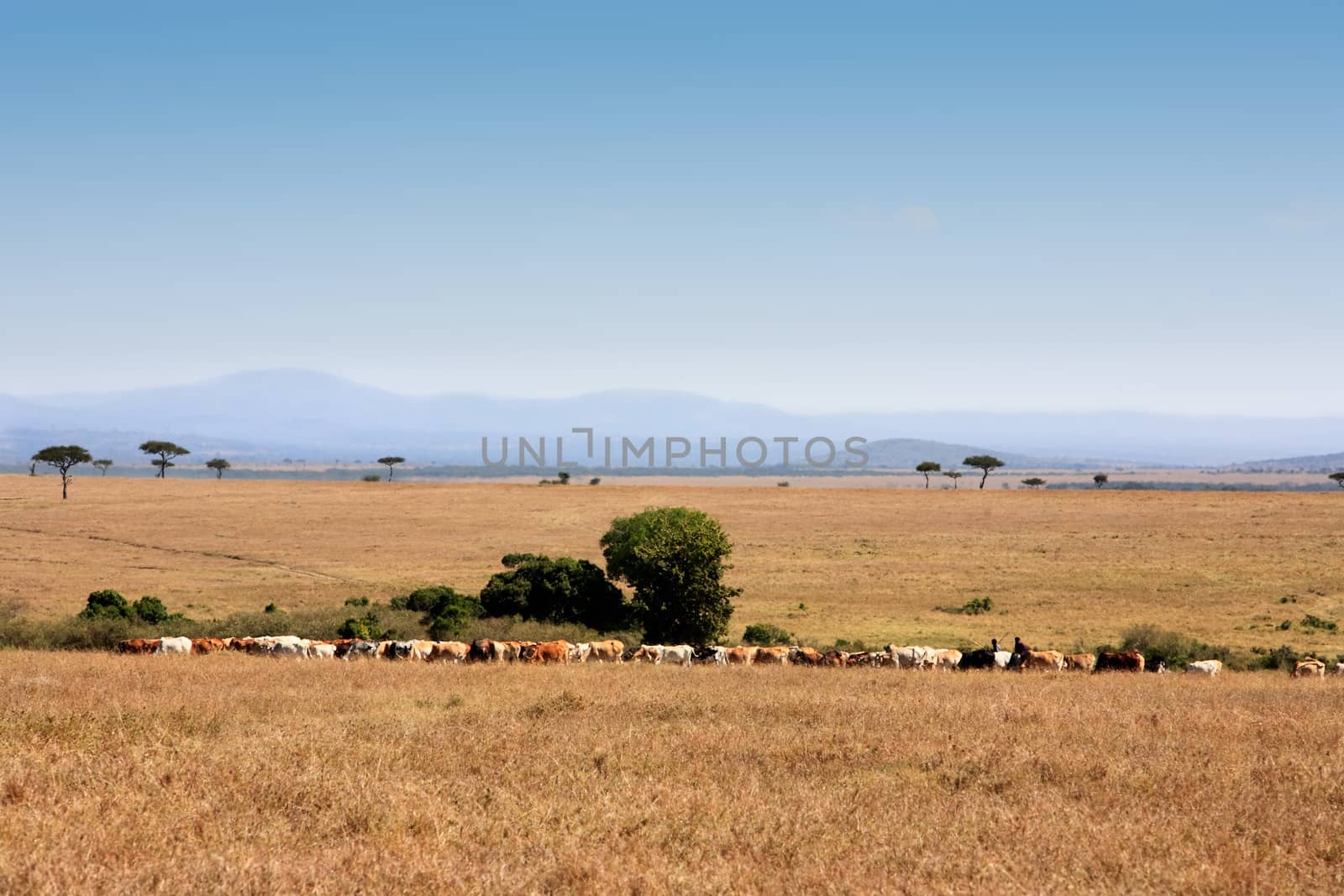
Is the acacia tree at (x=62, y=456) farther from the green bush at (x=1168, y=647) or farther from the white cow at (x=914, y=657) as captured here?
the green bush at (x=1168, y=647)

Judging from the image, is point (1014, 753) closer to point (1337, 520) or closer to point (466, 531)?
point (466, 531)

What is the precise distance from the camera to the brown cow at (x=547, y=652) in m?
25.9

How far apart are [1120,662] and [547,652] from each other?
560 inches

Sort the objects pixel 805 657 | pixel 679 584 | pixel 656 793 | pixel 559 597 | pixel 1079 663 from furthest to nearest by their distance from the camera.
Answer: pixel 559 597
pixel 679 584
pixel 805 657
pixel 1079 663
pixel 656 793

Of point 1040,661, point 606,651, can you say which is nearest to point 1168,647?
point 1040,661

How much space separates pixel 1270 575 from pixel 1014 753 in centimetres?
4487

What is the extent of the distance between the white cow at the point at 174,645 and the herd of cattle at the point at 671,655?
0.02 m

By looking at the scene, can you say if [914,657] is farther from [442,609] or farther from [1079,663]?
[442,609]

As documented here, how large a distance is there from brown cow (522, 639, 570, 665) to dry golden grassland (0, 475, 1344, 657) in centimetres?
1184

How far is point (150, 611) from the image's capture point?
32969mm

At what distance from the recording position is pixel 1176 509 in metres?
84.1

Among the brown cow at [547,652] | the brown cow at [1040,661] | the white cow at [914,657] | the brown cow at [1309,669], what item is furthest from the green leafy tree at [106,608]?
the brown cow at [1309,669]

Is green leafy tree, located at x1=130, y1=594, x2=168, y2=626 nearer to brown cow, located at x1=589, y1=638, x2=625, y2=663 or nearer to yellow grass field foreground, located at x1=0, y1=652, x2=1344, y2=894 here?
brown cow, located at x1=589, y1=638, x2=625, y2=663

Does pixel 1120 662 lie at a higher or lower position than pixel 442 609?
higher
